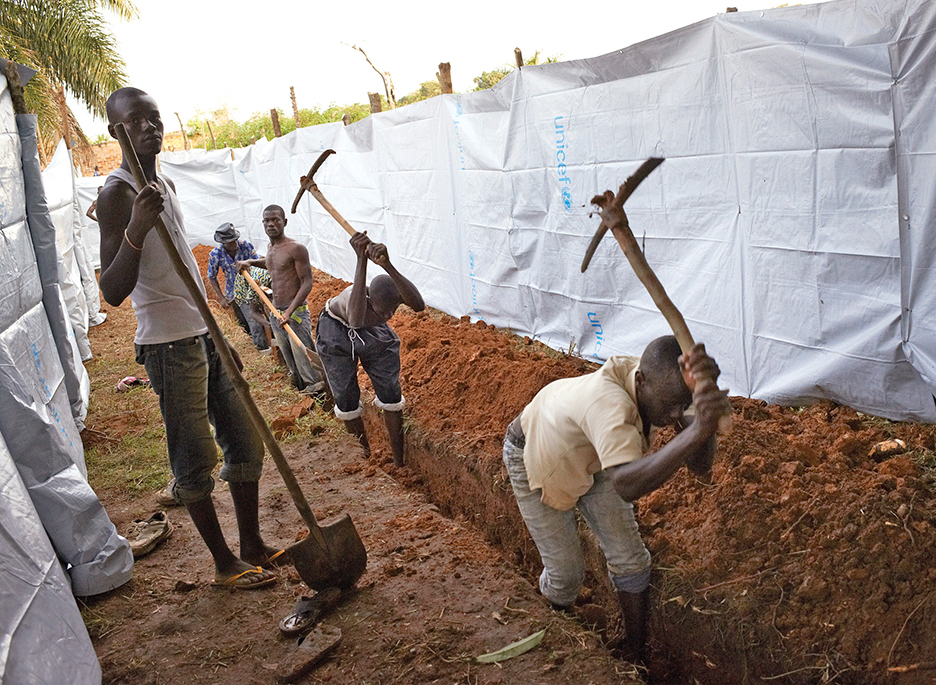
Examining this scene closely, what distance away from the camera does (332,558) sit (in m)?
3.32

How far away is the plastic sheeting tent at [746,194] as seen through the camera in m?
3.52

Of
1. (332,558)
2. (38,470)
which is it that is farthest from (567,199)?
(38,470)

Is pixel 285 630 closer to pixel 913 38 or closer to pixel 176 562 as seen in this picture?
pixel 176 562

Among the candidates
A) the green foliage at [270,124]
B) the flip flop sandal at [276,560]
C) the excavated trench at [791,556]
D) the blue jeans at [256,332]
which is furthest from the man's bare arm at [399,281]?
the green foliage at [270,124]

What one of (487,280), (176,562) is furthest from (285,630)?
(487,280)

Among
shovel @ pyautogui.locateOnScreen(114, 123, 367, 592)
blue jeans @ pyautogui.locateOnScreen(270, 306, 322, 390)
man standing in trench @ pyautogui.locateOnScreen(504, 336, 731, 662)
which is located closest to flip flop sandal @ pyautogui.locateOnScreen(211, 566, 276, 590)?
shovel @ pyautogui.locateOnScreen(114, 123, 367, 592)

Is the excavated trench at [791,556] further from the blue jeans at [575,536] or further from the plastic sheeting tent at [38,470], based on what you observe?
the plastic sheeting tent at [38,470]

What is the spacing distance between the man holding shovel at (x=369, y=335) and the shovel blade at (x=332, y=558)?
190cm

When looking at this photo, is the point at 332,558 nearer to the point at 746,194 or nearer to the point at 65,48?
the point at 746,194

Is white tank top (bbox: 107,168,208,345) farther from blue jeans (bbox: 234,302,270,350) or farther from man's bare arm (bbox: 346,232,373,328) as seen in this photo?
blue jeans (bbox: 234,302,270,350)

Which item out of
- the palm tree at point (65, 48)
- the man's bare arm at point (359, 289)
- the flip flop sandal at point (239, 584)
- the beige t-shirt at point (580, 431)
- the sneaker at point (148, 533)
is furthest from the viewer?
the palm tree at point (65, 48)

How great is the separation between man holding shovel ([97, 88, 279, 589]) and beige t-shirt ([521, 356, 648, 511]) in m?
1.45

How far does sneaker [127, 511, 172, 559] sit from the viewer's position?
13.4 feet

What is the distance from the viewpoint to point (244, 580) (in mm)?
3518
